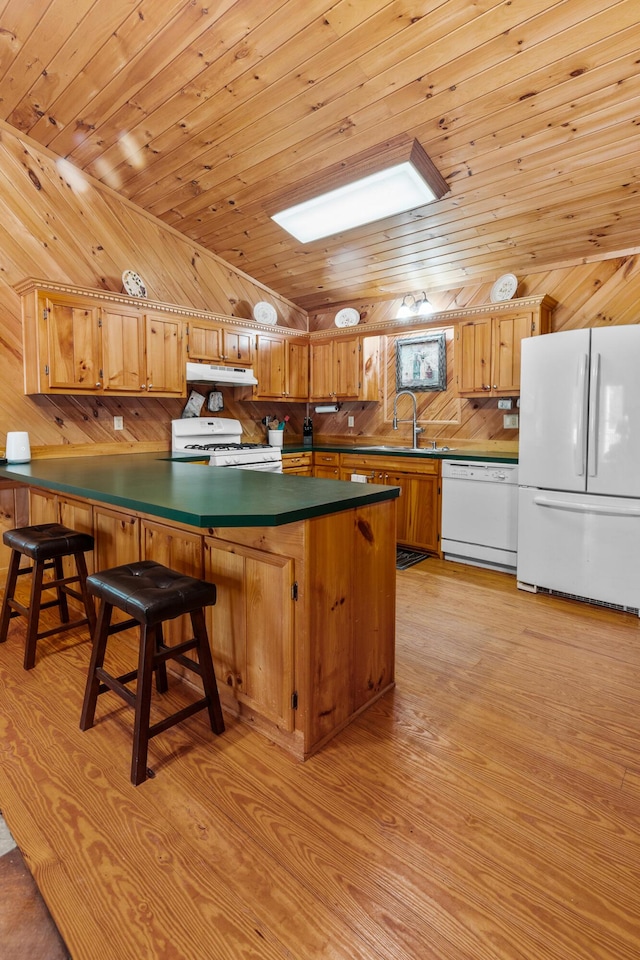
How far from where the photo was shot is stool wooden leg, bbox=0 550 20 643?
262 centimetres

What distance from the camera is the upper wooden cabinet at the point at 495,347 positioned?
3.98m

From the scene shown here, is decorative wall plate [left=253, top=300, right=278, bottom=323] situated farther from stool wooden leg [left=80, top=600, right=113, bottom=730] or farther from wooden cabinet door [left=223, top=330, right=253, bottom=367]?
stool wooden leg [left=80, top=600, right=113, bottom=730]

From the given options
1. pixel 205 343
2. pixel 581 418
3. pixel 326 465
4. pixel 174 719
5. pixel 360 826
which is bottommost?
pixel 360 826

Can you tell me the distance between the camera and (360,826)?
58.3 inches

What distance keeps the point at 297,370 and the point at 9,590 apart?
3.66 m

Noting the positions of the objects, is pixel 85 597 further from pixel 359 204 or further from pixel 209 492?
pixel 359 204

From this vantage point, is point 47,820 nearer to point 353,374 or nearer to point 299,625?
point 299,625

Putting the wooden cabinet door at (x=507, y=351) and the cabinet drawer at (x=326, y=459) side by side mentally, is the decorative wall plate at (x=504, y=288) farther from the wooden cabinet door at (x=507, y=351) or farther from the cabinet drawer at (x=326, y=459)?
the cabinet drawer at (x=326, y=459)

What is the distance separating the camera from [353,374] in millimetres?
5234

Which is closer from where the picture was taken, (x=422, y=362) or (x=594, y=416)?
(x=594, y=416)

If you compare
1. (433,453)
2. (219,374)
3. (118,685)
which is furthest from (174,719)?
(219,374)

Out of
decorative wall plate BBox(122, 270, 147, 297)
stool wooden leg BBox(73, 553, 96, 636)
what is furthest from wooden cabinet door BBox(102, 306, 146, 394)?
stool wooden leg BBox(73, 553, 96, 636)

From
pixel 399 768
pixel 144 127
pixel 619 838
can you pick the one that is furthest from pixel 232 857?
pixel 144 127

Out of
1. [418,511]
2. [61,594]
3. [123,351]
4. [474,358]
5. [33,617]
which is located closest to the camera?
[33,617]
